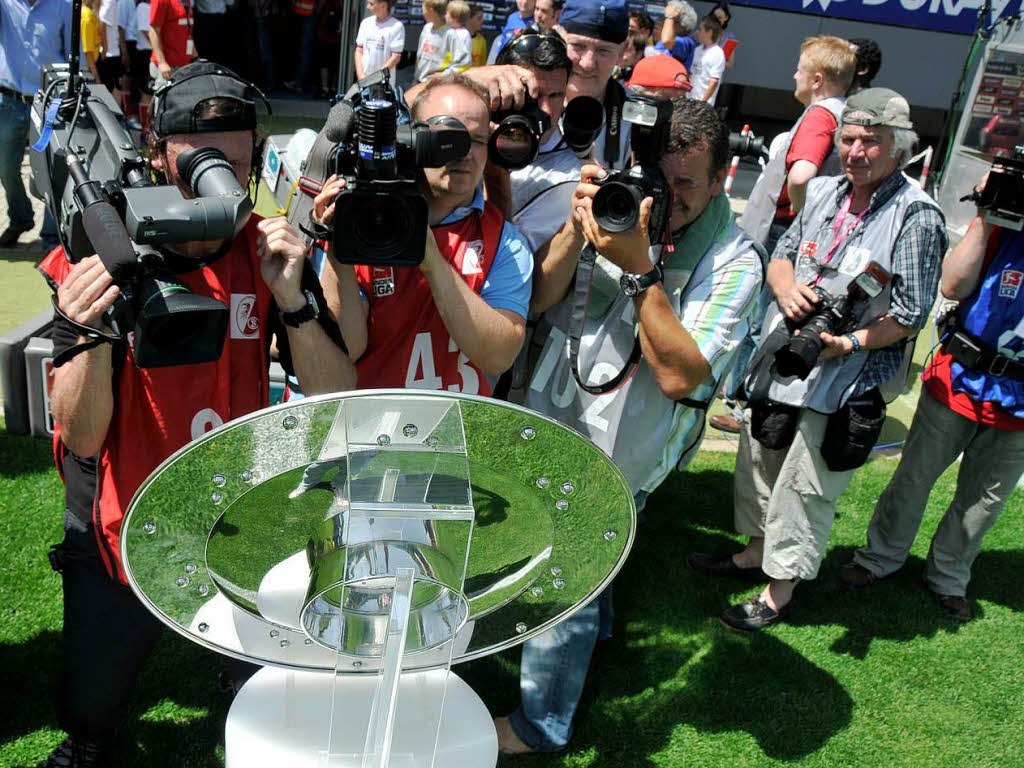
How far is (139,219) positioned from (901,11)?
1452 centimetres

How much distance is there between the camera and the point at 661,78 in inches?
154

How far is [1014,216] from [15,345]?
3.97 metres

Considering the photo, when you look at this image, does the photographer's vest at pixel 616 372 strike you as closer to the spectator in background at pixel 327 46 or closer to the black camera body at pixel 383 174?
the black camera body at pixel 383 174

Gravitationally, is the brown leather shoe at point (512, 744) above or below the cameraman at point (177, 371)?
below

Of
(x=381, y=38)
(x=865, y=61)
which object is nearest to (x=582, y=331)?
(x=865, y=61)

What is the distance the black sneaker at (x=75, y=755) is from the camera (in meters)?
2.52

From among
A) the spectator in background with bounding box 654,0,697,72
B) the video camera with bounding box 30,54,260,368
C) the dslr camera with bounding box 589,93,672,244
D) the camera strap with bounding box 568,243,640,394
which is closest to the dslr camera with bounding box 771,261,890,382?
the camera strap with bounding box 568,243,640,394

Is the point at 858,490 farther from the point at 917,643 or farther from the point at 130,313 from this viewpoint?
the point at 130,313

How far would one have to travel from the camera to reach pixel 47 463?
13.3ft

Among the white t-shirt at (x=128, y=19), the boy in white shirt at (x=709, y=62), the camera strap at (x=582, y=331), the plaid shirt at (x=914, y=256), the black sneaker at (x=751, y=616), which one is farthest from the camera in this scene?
the boy in white shirt at (x=709, y=62)

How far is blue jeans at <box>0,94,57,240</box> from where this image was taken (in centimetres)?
649

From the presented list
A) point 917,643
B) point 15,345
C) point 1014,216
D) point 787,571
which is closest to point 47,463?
point 15,345

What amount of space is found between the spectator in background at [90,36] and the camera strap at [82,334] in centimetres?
674

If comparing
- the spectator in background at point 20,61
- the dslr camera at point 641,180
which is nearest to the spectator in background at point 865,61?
the dslr camera at point 641,180
